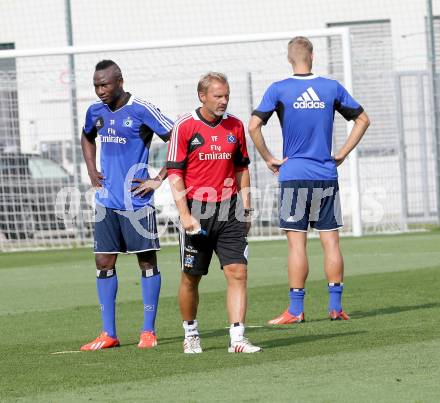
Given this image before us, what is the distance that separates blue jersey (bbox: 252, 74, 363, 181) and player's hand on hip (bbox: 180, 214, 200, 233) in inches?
84.1

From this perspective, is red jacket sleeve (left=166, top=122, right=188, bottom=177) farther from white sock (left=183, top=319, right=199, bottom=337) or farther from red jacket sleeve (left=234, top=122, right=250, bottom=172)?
white sock (left=183, top=319, right=199, bottom=337)

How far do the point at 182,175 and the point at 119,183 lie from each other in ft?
3.27

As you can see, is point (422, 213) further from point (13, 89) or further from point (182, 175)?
point (182, 175)

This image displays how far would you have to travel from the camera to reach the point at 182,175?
8.41 meters

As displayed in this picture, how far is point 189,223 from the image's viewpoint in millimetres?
8289

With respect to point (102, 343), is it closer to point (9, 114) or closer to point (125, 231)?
point (125, 231)

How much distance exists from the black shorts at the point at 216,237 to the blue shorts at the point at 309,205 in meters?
1.85

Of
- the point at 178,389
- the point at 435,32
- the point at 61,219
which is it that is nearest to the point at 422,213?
the point at 435,32

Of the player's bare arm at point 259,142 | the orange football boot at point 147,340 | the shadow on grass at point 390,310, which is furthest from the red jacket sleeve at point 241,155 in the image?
the shadow on grass at point 390,310

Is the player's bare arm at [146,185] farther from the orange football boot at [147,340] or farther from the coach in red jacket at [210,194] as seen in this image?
the orange football boot at [147,340]

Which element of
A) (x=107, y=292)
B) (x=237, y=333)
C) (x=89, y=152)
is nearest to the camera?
(x=237, y=333)

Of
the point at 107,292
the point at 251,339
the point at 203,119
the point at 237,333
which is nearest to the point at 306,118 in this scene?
the point at 203,119

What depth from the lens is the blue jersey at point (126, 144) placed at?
30.3ft

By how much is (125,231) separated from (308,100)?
194cm
